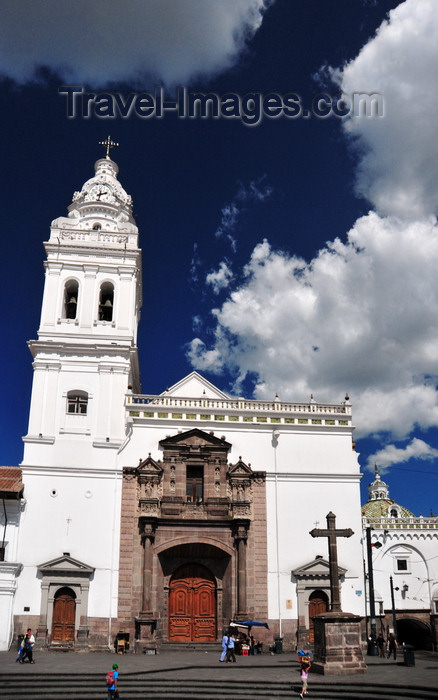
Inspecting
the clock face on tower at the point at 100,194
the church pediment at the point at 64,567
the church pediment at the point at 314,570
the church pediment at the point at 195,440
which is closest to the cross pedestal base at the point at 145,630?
the church pediment at the point at 64,567

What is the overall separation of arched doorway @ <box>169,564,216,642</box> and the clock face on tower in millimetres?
21060

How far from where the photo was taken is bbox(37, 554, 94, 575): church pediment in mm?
26406

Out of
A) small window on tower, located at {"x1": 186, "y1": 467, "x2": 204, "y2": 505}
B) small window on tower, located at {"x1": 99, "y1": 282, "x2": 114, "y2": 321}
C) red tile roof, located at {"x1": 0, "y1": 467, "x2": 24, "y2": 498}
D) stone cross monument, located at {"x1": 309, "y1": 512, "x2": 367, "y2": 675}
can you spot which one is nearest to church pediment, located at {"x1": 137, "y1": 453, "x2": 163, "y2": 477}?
small window on tower, located at {"x1": 186, "y1": 467, "x2": 204, "y2": 505}

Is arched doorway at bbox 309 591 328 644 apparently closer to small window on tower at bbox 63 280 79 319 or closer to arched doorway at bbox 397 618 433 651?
arched doorway at bbox 397 618 433 651

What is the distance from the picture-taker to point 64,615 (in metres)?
26.4

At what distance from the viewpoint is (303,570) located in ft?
91.2

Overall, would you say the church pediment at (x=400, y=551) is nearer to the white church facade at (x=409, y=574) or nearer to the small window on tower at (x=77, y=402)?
the white church facade at (x=409, y=574)

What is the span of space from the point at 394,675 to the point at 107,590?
42.3 feet

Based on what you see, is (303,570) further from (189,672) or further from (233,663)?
(189,672)

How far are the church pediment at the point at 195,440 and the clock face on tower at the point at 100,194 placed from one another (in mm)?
15263

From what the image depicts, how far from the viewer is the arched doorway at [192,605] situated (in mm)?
27245

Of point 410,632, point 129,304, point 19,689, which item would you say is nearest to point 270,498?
point 129,304

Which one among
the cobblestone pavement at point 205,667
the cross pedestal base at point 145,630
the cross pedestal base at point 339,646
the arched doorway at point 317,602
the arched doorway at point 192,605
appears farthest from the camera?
the arched doorway at point 317,602

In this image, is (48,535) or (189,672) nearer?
(189,672)
